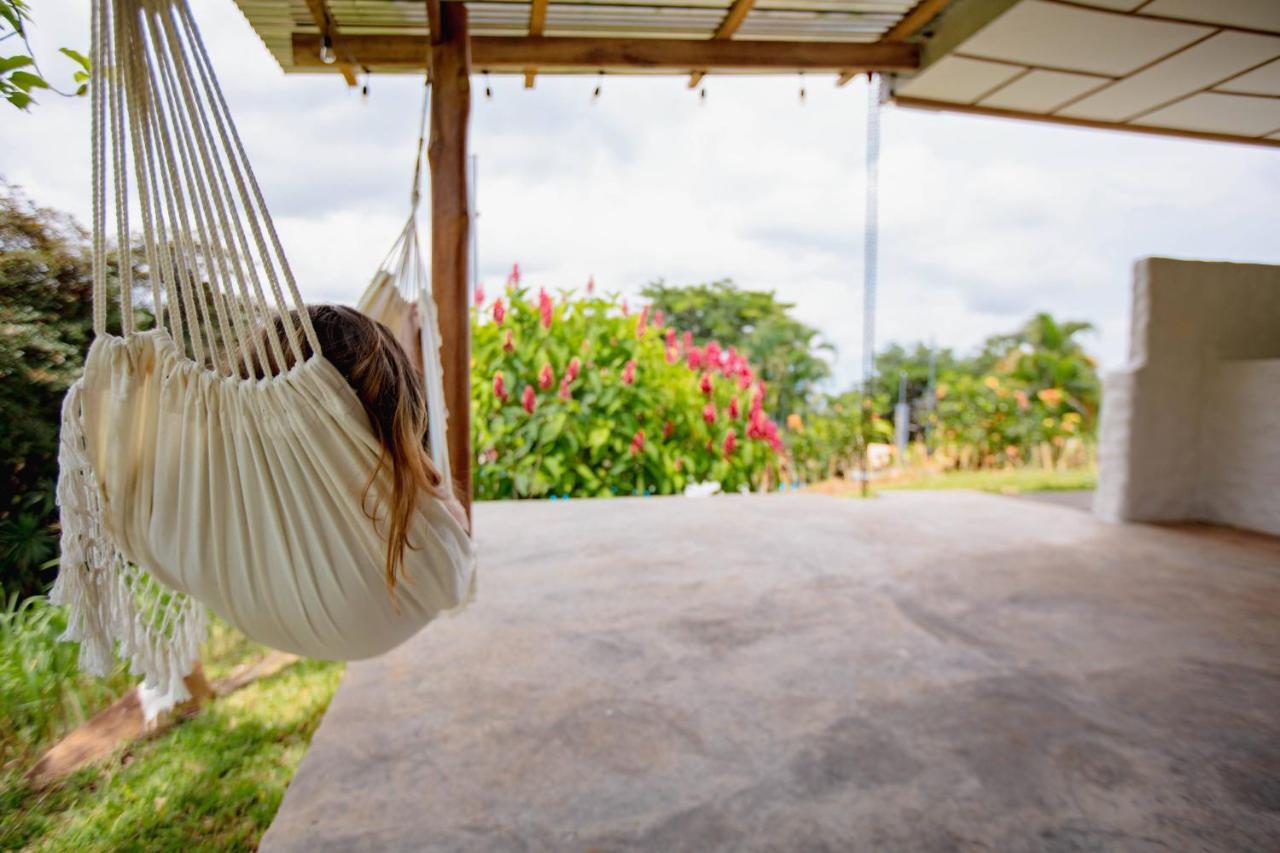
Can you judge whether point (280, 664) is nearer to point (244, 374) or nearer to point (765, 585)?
point (244, 374)

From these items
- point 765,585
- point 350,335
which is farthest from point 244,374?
point 765,585

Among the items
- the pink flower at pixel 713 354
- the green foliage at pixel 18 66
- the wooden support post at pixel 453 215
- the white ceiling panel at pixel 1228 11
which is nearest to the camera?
the green foliage at pixel 18 66

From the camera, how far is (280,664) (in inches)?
77.0

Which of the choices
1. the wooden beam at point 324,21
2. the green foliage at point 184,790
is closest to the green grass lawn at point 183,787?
the green foliage at point 184,790

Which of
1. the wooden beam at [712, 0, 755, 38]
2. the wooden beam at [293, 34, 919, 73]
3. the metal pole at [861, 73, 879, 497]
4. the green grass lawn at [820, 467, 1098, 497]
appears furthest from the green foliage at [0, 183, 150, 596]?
the green grass lawn at [820, 467, 1098, 497]

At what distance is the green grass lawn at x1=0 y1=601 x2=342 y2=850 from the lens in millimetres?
1089

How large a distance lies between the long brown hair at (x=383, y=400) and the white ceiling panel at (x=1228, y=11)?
6.05ft

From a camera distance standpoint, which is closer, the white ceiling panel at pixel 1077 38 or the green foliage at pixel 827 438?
the white ceiling panel at pixel 1077 38

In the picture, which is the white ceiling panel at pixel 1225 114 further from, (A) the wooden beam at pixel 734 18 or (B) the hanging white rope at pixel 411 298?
(B) the hanging white rope at pixel 411 298

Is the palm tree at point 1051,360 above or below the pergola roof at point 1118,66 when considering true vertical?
below

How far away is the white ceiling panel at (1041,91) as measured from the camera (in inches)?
91.3

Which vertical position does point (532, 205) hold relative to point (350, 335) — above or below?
above

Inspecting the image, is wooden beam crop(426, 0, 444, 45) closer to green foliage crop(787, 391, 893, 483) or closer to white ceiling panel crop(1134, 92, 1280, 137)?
white ceiling panel crop(1134, 92, 1280, 137)

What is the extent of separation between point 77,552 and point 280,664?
1095mm
